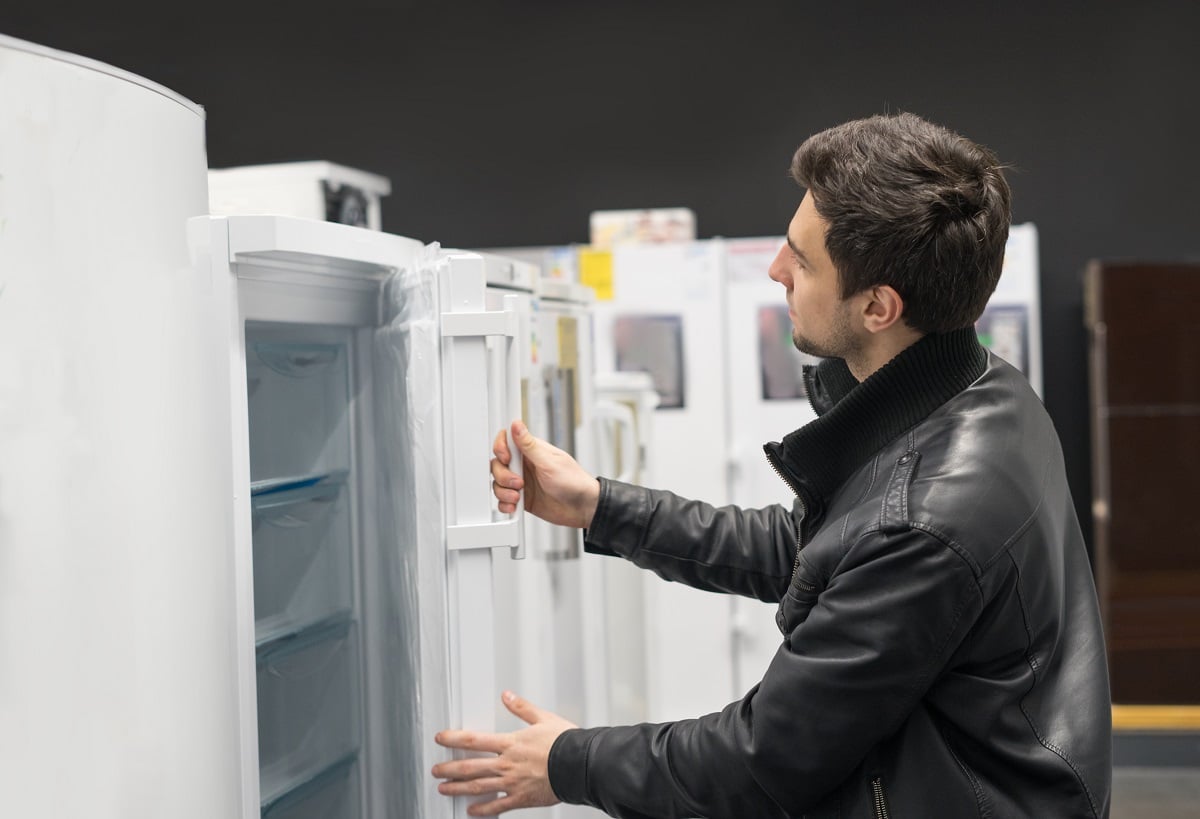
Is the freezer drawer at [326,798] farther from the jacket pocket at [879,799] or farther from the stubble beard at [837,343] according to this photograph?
the stubble beard at [837,343]

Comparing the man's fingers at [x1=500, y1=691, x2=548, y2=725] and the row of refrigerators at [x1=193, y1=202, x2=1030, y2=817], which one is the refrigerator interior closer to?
the row of refrigerators at [x1=193, y1=202, x2=1030, y2=817]

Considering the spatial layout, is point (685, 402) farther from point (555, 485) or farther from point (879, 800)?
point (879, 800)

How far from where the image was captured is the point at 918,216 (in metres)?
1.43

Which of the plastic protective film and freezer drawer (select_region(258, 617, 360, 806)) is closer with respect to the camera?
the plastic protective film

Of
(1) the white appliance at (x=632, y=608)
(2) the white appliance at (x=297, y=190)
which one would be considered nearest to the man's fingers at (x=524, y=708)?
(2) the white appliance at (x=297, y=190)

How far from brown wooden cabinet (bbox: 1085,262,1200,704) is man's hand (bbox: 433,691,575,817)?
365cm

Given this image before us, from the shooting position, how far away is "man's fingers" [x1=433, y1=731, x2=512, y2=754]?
5.07ft

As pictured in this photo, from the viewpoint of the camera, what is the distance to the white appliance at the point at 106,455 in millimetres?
1146

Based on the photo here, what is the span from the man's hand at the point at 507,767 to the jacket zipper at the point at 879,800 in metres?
0.40

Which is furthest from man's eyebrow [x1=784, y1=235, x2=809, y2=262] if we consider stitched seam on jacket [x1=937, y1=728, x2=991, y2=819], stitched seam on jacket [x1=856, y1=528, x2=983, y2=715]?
stitched seam on jacket [x1=937, y1=728, x2=991, y2=819]

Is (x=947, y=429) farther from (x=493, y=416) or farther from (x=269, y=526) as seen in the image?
(x=269, y=526)

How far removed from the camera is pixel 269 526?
1791 millimetres

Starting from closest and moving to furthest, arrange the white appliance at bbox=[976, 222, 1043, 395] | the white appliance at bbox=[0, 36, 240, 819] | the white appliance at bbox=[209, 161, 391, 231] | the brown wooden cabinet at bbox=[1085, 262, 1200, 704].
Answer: the white appliance at bbox=[0, 36, 240, 819] < the white appliance at bbox=[209, 161, 391, 231] < the white appliance at bbox=[976, 222, 1043, 395] < the brown wooden cabinet at bbox=[1085, 262, 1200, 704]

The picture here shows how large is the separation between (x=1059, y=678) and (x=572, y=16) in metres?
4.82
